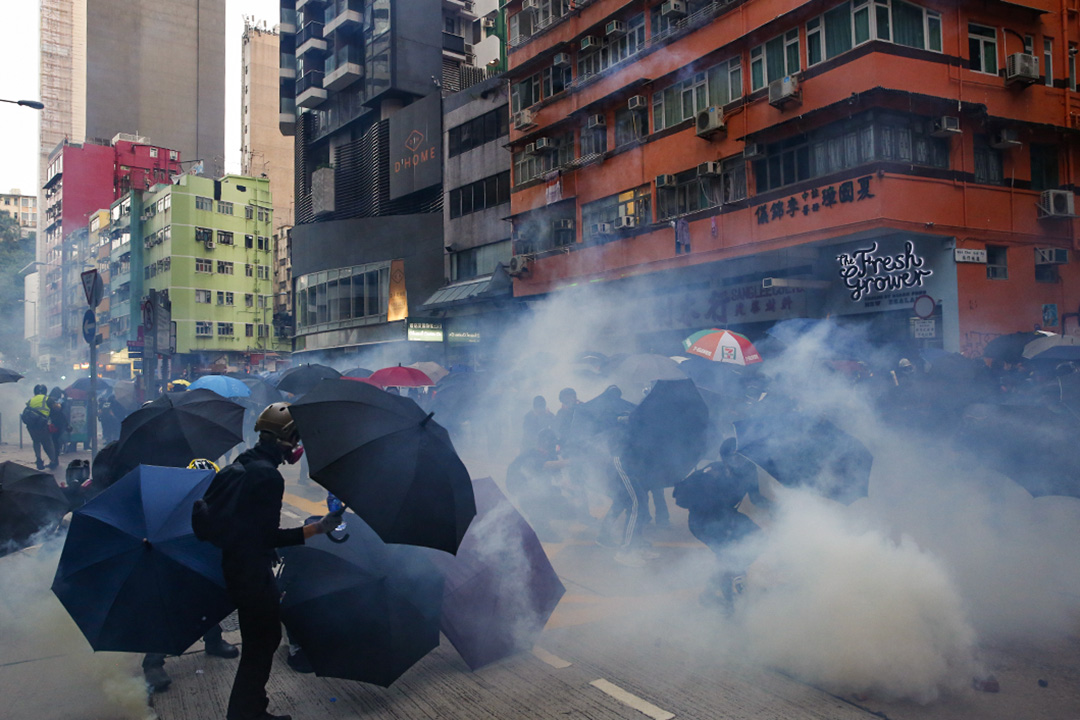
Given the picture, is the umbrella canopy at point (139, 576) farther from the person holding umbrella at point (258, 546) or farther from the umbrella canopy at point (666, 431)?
the umbrella canopy at point (666, 431)

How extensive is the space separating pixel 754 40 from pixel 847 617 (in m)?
16.5

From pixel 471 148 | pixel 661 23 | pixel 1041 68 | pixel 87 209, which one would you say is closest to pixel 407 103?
pixel 471 148

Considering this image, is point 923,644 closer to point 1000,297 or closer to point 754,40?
point 1000,297

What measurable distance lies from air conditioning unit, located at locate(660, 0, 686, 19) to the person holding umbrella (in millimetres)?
18457

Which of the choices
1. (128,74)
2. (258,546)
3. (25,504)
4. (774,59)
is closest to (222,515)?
(258,546)

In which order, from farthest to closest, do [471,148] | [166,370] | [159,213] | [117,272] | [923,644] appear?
1. [117,272]
2. [159,213]
3. [471,148]
4. [166,370]
5. [923,644]

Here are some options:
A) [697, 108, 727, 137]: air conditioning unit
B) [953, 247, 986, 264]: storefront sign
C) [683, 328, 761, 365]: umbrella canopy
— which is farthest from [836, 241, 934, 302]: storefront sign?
[683, 328, 761, 365]: umbrella canopy

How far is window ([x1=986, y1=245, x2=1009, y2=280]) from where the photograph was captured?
53.9 feet

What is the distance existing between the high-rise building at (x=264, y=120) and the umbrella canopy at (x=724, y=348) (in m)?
61.5

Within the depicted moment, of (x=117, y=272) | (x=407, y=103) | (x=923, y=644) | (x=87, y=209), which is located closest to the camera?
(x=923, y=644)

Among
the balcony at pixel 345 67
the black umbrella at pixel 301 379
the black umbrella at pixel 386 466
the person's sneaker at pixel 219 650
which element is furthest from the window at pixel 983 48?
the balcony at pixel 345 67

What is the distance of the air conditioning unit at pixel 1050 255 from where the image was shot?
1694 centimetres

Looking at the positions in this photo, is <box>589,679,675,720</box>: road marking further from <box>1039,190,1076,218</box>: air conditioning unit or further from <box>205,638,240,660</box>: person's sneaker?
<box>1039,190,1076,218</box>: air conditioning unit

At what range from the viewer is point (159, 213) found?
56906 millimetres
